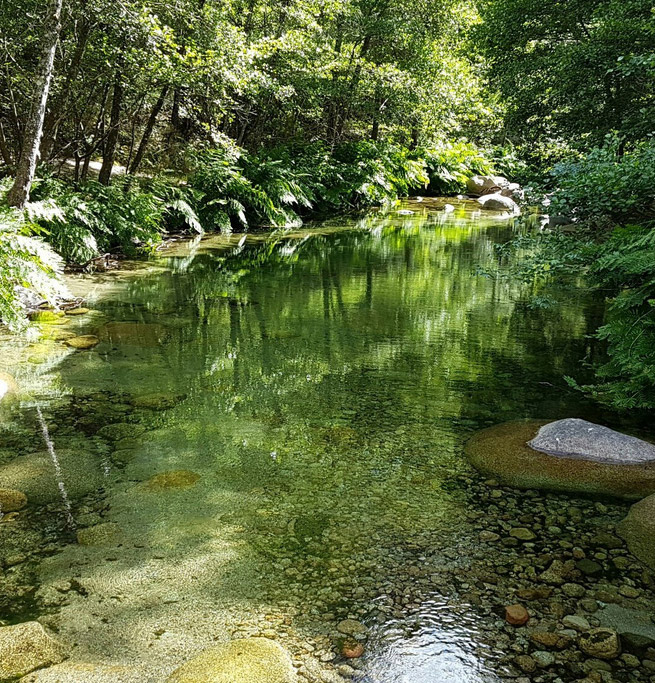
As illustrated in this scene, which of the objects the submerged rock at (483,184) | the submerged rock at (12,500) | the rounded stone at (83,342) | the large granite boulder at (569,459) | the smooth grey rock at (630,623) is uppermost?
the submerged rock at (483,184)

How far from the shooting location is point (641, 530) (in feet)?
10.9

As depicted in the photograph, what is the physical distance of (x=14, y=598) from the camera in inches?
109

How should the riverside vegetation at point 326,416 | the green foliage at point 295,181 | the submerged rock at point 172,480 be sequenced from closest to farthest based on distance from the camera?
the riverside vegetation at point 326,416 < the submerged rock at point 172,480 < the green foliage at point 295,181

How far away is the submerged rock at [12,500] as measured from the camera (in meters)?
3.45

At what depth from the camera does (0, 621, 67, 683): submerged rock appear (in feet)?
7.72

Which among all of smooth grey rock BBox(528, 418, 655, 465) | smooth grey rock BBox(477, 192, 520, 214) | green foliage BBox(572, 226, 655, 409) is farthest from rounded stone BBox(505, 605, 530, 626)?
smooth grey rock BBox(477, 192, 520, 214)

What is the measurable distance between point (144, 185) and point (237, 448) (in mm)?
10338

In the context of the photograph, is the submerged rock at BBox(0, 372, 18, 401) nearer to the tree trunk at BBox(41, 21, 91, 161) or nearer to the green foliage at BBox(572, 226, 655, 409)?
the green foliage at BBox(572, 226, 655, 409)

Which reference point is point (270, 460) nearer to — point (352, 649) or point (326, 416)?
point (326, 416)

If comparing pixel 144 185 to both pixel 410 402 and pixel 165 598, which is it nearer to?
pixel 410 402

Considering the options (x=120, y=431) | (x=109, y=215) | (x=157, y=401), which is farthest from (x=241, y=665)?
(x=109, y=215)

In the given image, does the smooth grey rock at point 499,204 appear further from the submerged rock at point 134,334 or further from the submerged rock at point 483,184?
the submerged rock at point 134,334

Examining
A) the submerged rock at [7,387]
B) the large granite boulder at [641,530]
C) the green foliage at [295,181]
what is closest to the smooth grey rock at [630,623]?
the large granite boulder at [641,530]

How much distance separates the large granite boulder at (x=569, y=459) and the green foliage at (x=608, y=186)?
1.90 m
